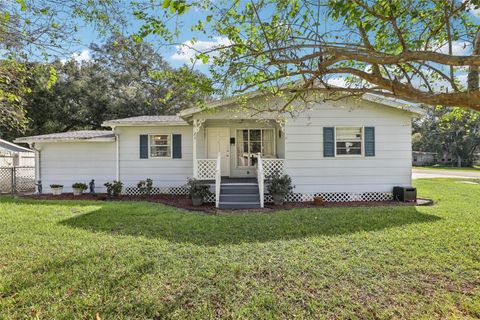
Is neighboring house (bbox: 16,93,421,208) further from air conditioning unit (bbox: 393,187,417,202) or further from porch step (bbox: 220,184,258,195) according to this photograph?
air conditioning unit (bbox: 393,187,417,202)

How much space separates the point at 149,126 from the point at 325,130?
7.30 metres

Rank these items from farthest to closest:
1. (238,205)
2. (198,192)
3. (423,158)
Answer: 1. (423,158)
2. (198,192)
3. (238,205)

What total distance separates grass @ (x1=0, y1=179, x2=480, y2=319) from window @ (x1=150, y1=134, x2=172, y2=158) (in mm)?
5498

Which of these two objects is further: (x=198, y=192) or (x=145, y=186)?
(x=145, y=186)

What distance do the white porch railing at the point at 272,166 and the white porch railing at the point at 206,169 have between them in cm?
188

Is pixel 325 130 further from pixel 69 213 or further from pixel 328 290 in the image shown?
pixel 69 213

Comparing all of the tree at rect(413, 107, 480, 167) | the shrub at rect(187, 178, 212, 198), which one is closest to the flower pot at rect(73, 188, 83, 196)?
the shrub at rect(187, 178, 212, 198)

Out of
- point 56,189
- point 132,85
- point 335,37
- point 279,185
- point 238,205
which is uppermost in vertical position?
point 132,85

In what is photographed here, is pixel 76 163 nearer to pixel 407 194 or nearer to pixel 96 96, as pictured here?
pixel 96 96

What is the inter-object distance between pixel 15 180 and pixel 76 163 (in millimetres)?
2866

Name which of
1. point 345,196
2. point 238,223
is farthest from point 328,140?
point 238,223

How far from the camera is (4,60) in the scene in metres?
5.38

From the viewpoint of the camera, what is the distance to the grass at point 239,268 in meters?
3.26

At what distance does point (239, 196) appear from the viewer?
10.0 m
